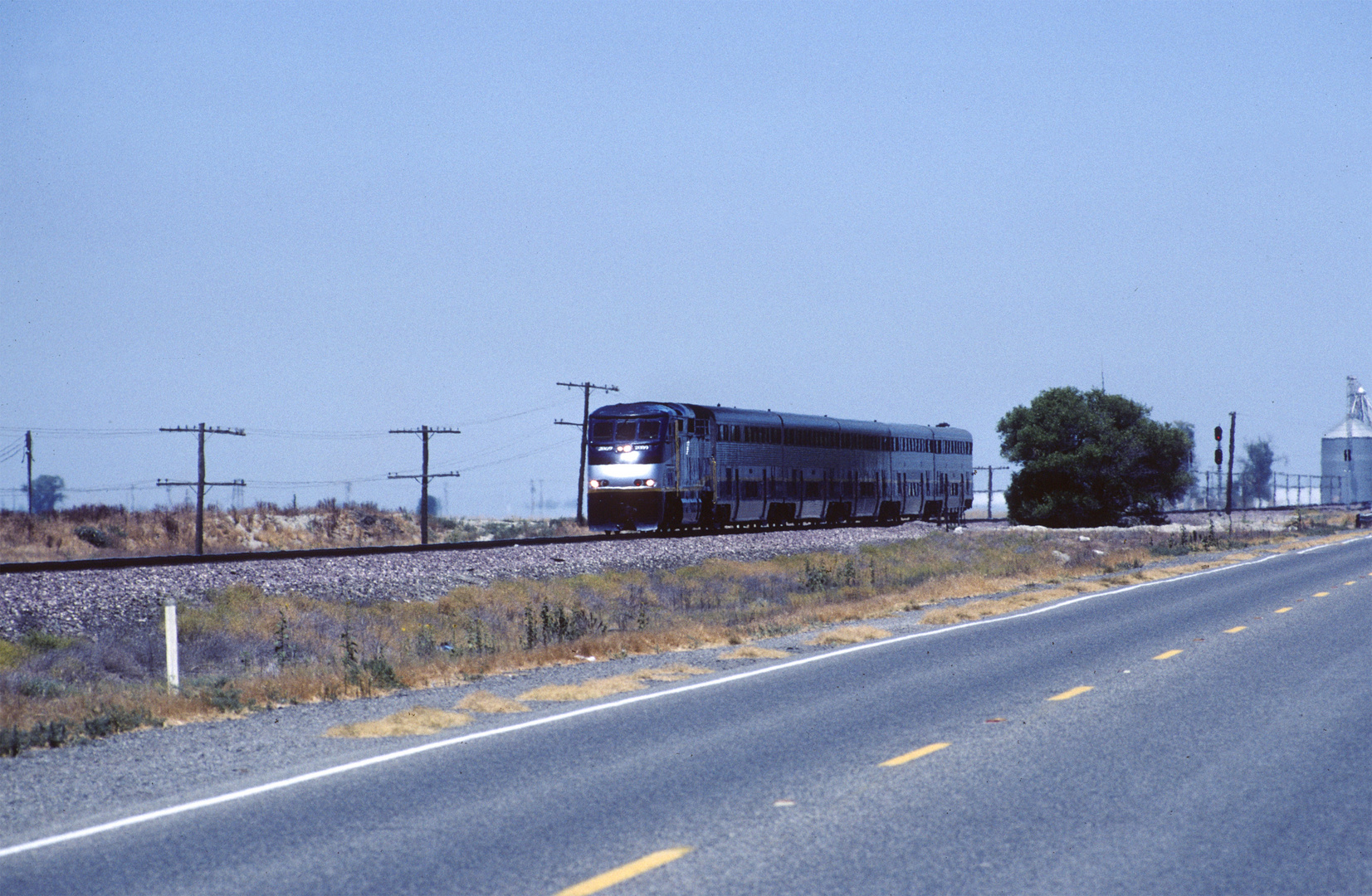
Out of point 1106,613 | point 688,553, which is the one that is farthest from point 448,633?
point 688,553

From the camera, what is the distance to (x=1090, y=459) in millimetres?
71250

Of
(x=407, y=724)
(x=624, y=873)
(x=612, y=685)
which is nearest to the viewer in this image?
(x=624, y=873)

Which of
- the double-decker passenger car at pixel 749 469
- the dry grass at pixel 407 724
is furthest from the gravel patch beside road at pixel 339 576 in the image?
the dry grass at pixel 407 724

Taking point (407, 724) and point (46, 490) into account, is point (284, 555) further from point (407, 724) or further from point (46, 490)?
point (46, 490)

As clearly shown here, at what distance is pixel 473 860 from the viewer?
6699mm

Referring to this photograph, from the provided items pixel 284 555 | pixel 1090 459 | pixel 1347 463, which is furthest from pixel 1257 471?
pixel 284 555

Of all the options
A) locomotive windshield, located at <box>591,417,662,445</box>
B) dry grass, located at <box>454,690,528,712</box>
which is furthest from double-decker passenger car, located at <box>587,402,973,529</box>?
dry grass, located at <box>454,690,528,712</box>

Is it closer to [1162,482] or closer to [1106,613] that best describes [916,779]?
[1106,613]

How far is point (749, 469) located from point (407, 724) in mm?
34092

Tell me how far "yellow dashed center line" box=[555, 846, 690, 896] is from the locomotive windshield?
1278 inches

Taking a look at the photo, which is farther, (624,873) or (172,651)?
(172,651)

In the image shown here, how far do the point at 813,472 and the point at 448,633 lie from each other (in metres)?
27.5

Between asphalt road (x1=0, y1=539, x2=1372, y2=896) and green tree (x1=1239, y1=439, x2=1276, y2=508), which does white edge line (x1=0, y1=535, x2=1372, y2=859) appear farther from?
green tree (x1=1239, y1=439, x2=1276, y2=508)

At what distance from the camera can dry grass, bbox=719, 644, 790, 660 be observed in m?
16.1
